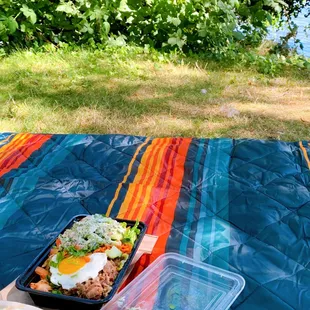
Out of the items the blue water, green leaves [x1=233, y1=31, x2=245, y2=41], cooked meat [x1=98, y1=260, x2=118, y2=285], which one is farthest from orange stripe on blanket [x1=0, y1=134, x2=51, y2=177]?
the blue water

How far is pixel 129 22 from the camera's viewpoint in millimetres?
3715

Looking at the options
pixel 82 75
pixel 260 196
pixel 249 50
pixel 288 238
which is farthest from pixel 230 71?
pixel 288 238

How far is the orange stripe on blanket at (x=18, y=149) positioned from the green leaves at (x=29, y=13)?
172 cm

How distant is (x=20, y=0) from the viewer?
140 inches

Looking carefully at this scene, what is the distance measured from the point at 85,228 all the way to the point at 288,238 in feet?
2.09

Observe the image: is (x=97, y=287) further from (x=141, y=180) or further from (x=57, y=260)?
(x=141, y=180)

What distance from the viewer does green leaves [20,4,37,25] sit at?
3.52 metres

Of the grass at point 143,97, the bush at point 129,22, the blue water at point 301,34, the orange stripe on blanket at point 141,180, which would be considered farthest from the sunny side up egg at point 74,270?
the blue water at point 301,34

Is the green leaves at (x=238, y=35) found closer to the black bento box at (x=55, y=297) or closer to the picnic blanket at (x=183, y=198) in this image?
the picnic blanket at (x=183, y=198)

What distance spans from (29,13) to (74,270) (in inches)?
117

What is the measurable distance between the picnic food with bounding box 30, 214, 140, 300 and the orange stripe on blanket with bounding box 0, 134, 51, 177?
0.78 m

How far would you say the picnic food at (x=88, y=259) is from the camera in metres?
1.02

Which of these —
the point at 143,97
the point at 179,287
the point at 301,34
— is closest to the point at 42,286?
the point at 179,287

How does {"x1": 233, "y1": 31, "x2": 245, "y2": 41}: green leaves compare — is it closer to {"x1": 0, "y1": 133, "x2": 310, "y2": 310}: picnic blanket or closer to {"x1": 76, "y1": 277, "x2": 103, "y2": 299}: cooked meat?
{"x1": 0, "y1": 133, "x2": 310, "y2": 310}: picnic blanket
